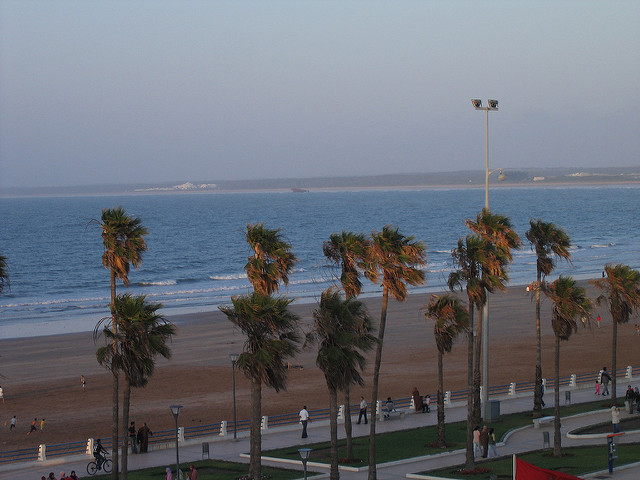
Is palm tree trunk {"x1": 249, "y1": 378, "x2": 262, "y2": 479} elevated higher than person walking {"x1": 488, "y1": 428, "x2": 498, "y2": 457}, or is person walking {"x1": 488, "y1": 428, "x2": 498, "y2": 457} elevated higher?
palm tree trunk {"x1": 249, "y1": 378, "x2": 262, "y2": 479}

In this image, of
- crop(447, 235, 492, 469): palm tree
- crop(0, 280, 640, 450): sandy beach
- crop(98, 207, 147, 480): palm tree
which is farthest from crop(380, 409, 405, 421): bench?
crop(98, 207, 147, 480): palm tree

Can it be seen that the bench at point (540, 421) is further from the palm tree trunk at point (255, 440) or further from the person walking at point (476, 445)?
the palm tree trunk at point (255, 440)

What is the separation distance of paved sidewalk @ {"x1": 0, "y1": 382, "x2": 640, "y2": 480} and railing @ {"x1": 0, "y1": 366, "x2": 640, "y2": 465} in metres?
0.54

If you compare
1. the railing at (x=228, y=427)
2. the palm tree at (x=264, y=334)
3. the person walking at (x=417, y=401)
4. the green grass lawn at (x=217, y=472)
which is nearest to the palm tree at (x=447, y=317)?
the green grass lawn at (x=217, y=472)

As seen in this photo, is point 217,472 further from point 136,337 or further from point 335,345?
point 335,345

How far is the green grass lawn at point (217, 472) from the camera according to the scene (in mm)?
24984

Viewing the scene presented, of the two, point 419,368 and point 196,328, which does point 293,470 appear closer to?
point 419,368

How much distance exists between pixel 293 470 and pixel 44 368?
27.4m

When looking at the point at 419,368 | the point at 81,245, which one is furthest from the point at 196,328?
the point at 81,245

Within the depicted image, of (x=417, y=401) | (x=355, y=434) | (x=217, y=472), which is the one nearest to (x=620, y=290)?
(x=417, y=401)

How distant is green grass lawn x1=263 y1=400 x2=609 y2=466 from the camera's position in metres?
27.4

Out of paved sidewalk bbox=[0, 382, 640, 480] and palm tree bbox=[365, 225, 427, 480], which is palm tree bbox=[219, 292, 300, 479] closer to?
palm tree bbox=[365, 225, 427, 480]

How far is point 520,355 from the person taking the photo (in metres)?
50.5

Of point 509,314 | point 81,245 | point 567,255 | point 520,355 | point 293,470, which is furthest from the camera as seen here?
point 81,245
